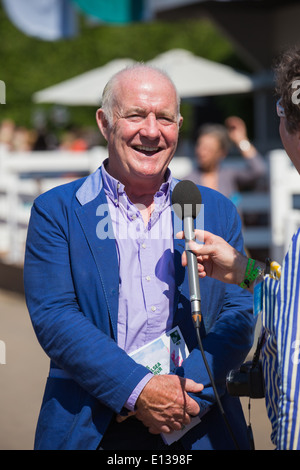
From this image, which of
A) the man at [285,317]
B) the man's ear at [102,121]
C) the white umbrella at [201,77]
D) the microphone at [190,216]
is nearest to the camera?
the man at [285,317]

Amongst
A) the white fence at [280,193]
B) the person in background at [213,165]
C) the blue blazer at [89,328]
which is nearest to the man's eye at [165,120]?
the blue blazer at [89,328]

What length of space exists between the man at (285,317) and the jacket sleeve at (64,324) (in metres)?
0.54

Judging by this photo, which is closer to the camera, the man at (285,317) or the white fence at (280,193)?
the man at (285,317)

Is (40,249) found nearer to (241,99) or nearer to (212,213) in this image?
(212,213)

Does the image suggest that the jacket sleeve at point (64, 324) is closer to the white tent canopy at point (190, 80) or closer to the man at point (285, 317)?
the man at point (285, 317)

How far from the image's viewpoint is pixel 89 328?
274 centimetres

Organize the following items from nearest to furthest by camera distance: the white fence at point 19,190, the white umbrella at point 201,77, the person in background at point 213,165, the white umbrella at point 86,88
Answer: the person in background at point 213,165, the white fence at point 19,190, the white umbrella at point 201,77, the white umbrella at point 86,88

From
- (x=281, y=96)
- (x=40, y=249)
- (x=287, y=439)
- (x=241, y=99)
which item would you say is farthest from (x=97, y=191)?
(x=241, y=99)

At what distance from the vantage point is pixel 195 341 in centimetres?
293

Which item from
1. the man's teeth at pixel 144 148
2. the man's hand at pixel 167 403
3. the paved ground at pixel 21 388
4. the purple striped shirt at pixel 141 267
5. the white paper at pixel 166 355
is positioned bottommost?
the paved ground at pixel 21 388

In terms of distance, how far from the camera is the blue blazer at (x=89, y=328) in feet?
8.86

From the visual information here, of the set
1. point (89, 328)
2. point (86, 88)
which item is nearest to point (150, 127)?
point (89, 328)

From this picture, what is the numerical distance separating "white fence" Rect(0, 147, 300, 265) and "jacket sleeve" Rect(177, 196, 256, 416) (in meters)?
4.74

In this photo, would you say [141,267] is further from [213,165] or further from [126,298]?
[213,165]
